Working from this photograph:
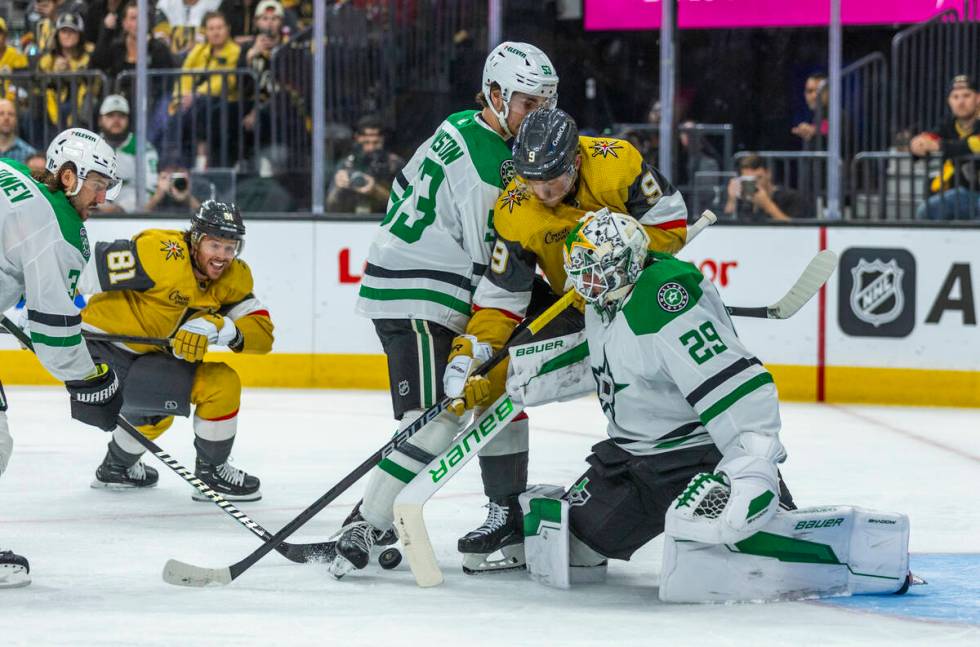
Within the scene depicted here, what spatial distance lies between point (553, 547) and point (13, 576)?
115 cm

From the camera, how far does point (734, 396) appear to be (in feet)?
9.98

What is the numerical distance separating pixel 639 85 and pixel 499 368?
414 centimetres

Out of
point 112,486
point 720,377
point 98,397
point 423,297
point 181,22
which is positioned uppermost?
point 181,22

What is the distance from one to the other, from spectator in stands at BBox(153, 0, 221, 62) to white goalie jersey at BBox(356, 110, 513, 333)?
423cm

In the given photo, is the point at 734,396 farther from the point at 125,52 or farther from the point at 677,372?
the point at 125,52

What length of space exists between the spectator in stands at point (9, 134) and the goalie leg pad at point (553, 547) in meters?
4.72

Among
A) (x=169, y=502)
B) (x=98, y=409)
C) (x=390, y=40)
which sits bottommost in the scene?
(x=169, y=502)

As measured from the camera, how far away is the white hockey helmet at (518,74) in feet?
11.7

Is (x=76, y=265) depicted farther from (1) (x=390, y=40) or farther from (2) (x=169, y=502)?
(1) (x=390, y=40)

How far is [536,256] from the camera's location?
3.50 m

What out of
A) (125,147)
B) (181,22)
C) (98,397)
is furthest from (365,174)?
(98,397)

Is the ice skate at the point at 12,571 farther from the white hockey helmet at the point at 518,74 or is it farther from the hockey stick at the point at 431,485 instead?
the white hockey helmet at the point at 518,74

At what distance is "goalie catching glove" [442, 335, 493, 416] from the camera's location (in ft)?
11.2

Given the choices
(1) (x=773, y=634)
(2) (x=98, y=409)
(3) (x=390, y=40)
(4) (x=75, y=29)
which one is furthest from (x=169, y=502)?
(4) (x=75, y=29)
